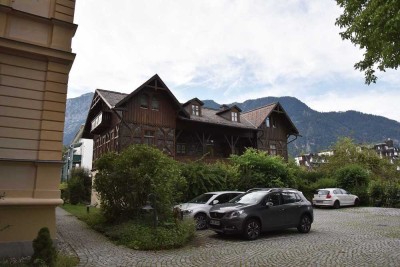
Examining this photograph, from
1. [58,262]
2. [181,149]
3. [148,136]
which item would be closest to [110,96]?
[148,136]

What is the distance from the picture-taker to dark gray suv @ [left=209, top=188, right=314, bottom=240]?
1204cm

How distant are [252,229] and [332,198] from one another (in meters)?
16.2

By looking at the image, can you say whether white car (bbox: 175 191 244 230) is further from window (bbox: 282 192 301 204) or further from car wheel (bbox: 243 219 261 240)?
window (bbox: 282 192 301 204)

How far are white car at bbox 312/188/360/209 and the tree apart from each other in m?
17.1

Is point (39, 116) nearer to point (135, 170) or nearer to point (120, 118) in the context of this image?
point (135, 170)

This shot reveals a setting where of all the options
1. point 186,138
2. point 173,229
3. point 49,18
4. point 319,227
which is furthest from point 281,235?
point 186,138

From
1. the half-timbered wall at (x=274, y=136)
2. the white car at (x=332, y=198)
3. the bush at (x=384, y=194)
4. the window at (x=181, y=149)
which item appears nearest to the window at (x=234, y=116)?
the half-timbered wall at (x=274, y=136)

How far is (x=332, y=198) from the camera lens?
2608cm

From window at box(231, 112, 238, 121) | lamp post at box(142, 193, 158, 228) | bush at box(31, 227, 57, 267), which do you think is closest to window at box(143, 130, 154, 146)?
window at box(231, 112, 238, 121)

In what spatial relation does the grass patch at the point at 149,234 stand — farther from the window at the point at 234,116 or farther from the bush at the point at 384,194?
the bush at the point at 384,194

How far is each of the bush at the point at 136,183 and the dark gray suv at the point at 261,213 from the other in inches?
73.0

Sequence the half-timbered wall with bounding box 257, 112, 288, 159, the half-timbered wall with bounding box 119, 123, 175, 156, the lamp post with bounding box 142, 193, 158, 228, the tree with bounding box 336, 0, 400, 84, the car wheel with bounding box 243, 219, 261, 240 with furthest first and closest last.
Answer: the half-timbered wall with bounding box 257, 112, 288, 159 → the half-timbered wall with bounding box 119, 123, 175, 156 → the car wheel with bounding box 243, 219, 261, 240 → the lamp post with bounding box 142, 193, 158, 228 → the tree with bounding box 336, 0, 400, 84

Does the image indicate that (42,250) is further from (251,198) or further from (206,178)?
(206,178)

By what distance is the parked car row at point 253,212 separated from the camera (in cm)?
1206
